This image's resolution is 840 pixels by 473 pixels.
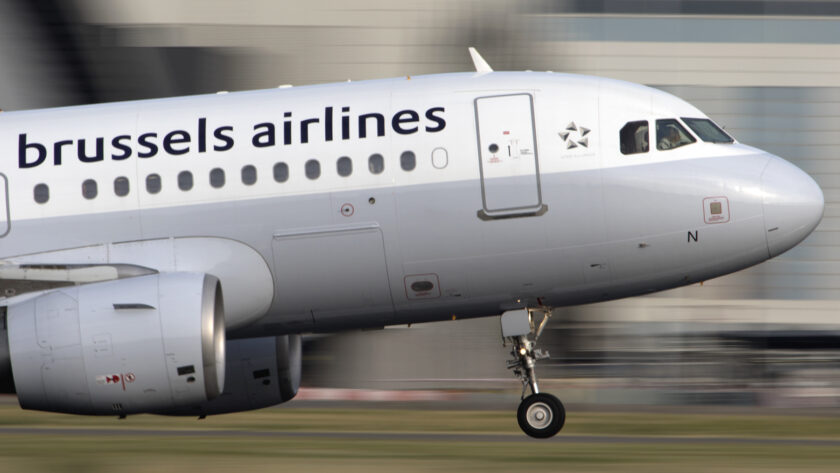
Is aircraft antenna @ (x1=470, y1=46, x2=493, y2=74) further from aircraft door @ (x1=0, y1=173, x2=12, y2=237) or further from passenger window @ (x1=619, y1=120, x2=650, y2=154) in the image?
aircraft door @ (x1=0, y1=173, x2=12, y2=237)

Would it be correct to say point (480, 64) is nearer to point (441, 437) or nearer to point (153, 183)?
point (153, 183)

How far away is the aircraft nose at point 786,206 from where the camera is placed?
45.4ft

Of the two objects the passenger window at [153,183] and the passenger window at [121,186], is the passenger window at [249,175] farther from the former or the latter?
the passenger window at [121,186]

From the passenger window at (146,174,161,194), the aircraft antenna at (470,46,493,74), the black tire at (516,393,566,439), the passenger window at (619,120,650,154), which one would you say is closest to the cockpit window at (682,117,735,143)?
the passenger window at (619,120,650,154)

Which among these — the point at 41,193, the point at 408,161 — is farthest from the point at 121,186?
the point at 408,161

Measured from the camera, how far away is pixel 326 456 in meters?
16.8

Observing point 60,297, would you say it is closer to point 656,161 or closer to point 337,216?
point 337,216

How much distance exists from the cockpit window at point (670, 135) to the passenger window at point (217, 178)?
529 cm

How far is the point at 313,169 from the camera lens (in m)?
14.2

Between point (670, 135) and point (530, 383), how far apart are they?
142 inches

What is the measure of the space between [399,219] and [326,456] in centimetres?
440

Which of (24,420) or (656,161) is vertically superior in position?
(656,161)

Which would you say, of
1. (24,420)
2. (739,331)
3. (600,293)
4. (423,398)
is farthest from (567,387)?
(600,293)

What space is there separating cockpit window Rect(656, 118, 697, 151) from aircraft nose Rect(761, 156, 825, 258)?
3.34ft
